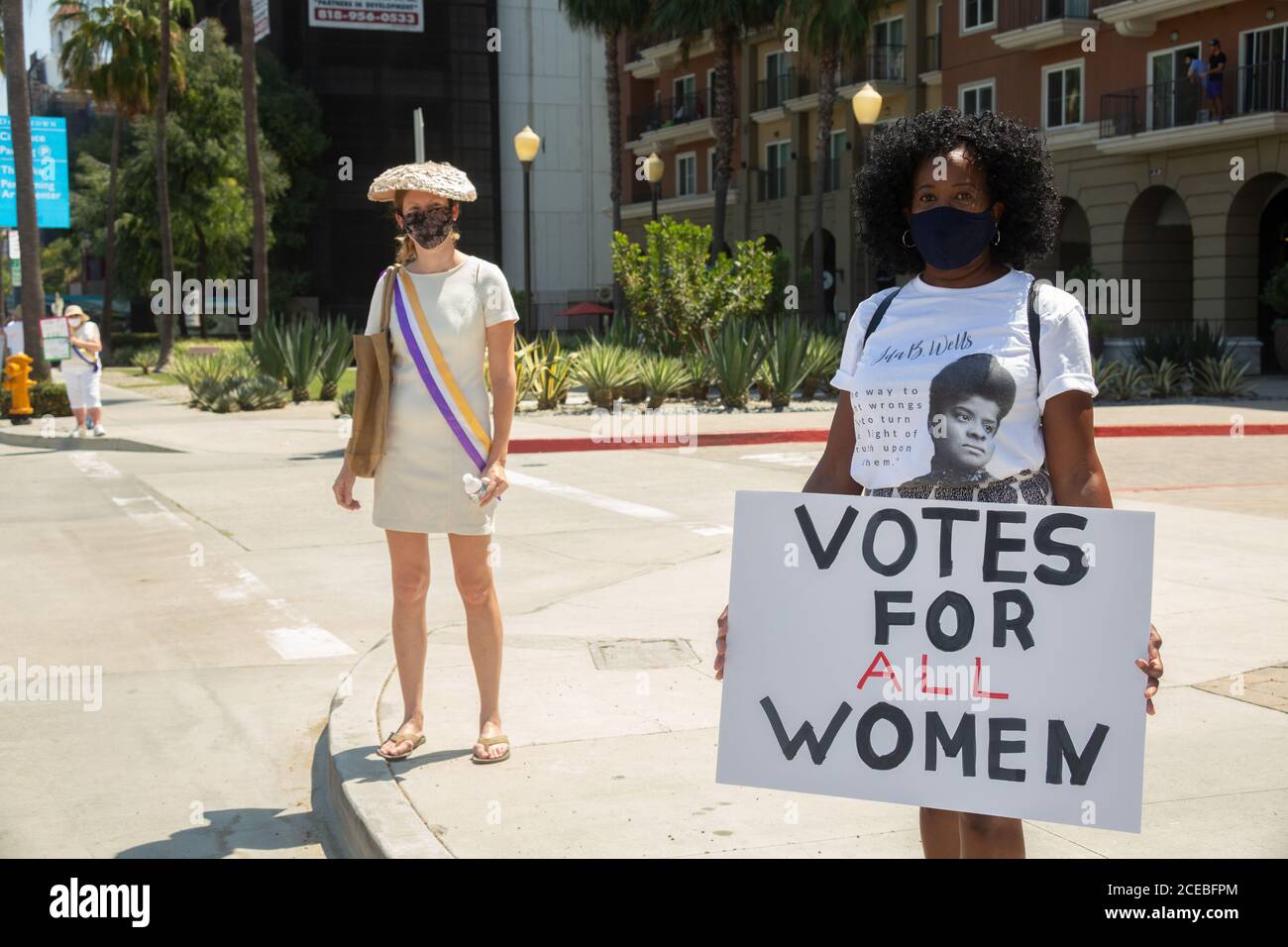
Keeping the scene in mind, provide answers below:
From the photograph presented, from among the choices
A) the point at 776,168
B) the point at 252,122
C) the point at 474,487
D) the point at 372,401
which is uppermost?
the point at 776,168

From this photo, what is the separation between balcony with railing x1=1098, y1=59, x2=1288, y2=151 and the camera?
3070cm

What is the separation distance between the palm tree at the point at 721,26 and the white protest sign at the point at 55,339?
72.6 ft

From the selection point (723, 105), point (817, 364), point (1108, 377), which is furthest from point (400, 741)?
point (723, 105)

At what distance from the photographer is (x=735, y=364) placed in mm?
22484

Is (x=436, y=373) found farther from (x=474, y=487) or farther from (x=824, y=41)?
(x=824, y=41)

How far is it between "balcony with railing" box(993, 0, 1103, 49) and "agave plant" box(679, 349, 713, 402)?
16.9 m

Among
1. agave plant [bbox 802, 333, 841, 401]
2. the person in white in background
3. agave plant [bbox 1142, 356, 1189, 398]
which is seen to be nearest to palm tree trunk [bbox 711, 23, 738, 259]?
agave plant [bbox 802, 333, 841, 401]

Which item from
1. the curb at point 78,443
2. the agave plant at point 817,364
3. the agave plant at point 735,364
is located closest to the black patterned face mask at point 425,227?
the curb at point 78,443

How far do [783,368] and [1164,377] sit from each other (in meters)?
7.84

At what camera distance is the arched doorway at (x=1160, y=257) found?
3547 cm

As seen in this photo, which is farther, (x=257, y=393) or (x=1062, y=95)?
(x=1062, y=95)

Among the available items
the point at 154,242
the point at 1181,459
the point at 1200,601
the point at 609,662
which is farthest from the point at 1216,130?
the point at 154,242
